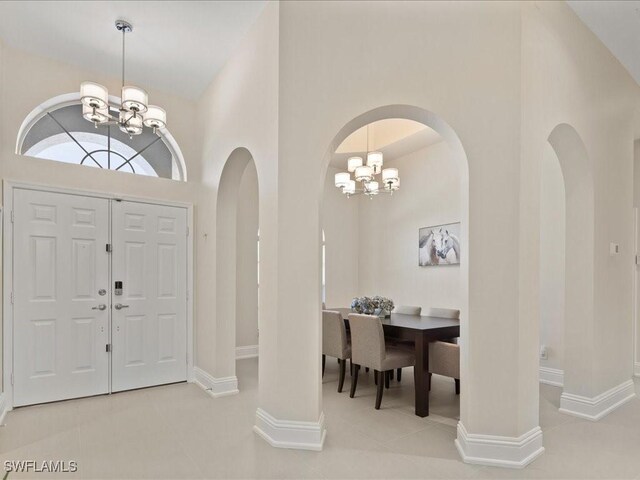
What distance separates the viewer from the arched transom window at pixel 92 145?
13.9 feet

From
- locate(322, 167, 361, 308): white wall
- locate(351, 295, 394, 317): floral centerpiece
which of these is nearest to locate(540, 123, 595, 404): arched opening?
locate(351, 295, 394, 317): floral centerpiece

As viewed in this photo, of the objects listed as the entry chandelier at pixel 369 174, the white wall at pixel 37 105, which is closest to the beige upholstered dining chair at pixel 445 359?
the entry chandelier at pixel 369 174

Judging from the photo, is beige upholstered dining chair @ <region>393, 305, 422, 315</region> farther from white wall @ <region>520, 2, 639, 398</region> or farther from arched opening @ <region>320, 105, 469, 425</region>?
white wall @ <region>520, 2, 639, 398</region>

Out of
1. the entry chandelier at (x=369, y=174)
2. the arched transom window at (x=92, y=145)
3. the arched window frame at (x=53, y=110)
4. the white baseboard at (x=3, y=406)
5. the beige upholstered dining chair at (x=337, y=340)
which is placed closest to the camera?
the white baseboard at (x=3, y=406)

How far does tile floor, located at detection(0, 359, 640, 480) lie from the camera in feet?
8.73

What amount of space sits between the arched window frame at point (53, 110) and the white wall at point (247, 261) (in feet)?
4.23

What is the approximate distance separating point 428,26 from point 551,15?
1.09 m

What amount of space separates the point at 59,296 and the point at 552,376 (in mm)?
5429

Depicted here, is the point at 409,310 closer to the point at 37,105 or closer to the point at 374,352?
the point at 374,352

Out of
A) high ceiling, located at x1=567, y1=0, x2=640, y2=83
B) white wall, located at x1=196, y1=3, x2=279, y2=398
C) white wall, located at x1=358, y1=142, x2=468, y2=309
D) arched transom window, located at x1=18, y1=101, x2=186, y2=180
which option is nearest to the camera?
white wall, located at x1=196, y1=3, x2=279, y2=398

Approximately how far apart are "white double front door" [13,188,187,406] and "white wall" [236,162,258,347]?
4.38 feet

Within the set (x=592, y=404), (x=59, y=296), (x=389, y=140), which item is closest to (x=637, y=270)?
(x=592, y=404)

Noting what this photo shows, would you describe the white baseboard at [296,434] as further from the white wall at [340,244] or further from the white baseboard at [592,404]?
the white wall at [340,244]

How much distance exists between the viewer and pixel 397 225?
681cm
